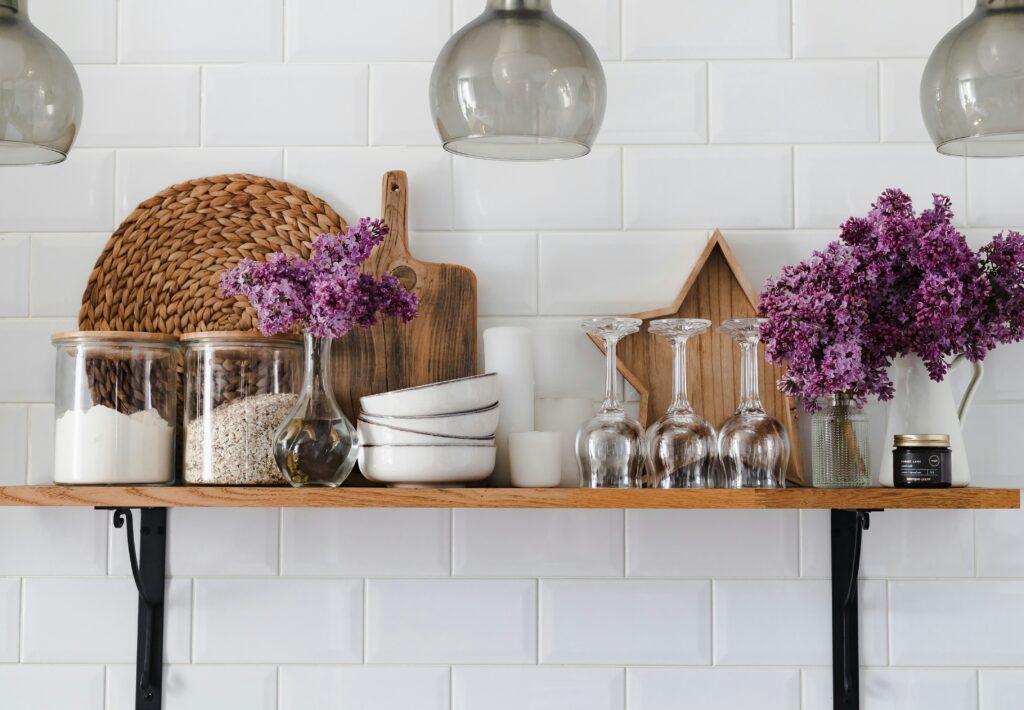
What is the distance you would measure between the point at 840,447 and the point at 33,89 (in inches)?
36.8

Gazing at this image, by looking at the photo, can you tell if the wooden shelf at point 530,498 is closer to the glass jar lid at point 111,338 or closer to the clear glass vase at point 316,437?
the clear glass vase at point 316,437

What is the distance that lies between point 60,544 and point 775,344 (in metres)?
0.97

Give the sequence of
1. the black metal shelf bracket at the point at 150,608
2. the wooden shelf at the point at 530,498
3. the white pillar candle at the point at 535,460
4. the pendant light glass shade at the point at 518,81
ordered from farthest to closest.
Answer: the black metal shelf bracket at the point at 150,608, the white pillar candle at the point at 535,460, the wooden shelf at the point at 530,498, the pendant light glass shade at the point at 518,81

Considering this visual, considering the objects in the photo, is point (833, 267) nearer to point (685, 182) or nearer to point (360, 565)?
point (685, 182)

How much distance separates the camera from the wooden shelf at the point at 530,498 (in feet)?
3.67

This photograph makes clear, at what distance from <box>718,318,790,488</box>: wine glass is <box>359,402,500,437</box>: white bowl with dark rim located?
0.29 m

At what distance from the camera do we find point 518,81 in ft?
2.77

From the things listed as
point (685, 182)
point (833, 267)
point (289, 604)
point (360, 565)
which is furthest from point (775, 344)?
point (289, 604)

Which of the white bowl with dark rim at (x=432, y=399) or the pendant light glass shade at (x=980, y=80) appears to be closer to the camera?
the pendant light glass shade at (x=980, y=80)

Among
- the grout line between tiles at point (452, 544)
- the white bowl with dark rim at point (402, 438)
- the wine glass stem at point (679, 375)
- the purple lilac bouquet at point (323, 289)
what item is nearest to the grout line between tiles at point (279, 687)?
the grout line between tiles at point (452, 544)

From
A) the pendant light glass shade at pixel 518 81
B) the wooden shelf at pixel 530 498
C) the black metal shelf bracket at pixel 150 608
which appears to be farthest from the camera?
the black metal shelf bracket at pixel 150 608

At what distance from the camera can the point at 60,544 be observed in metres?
1.37

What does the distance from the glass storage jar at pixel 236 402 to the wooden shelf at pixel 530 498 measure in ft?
0.17

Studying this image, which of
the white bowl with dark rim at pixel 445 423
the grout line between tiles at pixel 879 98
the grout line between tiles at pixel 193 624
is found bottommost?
the grout line between tiles at pixel 193 624
